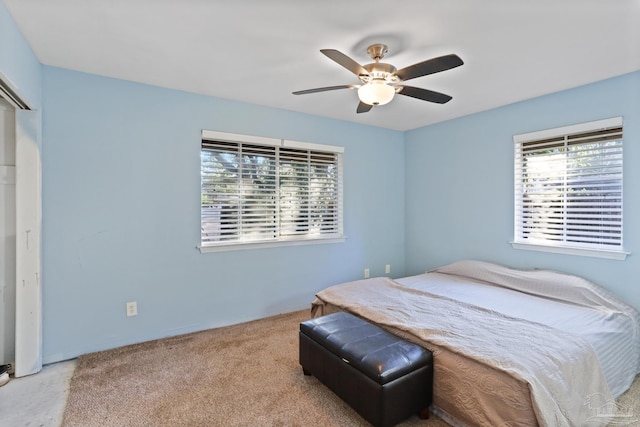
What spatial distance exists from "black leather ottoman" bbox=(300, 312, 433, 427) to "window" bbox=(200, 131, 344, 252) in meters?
A: 1.57

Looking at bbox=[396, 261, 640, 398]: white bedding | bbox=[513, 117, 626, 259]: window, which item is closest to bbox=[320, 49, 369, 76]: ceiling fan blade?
bbox=[396, 261, 640, 398]: white bedding

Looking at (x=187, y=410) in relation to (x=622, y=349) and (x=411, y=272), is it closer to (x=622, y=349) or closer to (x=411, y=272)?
(x=622, y=349)

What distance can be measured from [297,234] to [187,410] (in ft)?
6.96

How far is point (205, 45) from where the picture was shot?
2166 millimetres

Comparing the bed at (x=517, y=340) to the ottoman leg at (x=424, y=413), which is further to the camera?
the ottoman leg at (x=424, y=413)

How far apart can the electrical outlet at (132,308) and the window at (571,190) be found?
12.6 feet

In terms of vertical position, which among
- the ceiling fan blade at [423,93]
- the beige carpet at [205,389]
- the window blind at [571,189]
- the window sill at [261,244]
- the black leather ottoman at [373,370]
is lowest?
the beige carpet at [205,389]

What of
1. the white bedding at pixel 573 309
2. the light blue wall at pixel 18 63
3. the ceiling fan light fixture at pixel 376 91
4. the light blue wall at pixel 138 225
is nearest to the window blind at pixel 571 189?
the white bedding at pixel 573 309

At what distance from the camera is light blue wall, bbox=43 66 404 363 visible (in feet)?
8.30

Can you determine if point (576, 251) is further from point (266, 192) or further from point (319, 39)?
point (266, 192)

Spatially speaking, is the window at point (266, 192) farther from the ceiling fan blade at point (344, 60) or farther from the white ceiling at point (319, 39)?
the ceiling fan blade at point (344, 60)

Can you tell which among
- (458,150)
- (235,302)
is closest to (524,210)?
(458,150)

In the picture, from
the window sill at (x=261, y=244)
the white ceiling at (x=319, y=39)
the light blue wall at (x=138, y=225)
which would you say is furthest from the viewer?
the window sill at (x=261, y=244)

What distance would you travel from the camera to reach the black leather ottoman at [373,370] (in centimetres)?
166
